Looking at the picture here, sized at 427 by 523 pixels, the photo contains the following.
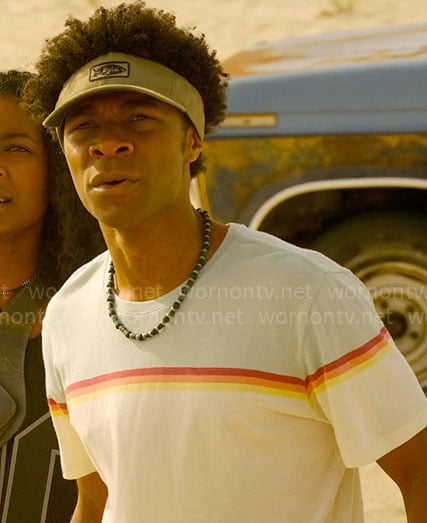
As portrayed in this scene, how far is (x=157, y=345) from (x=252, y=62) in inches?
135

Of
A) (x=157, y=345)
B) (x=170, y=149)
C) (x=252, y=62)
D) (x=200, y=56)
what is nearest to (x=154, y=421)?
(x=157, y=345)

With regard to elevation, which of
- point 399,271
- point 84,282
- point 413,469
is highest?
point 84,282

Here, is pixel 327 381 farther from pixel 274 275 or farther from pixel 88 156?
pixel 88 156

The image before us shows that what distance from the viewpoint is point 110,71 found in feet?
7.32

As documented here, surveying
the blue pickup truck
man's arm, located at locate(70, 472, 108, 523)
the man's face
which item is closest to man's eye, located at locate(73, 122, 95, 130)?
the man's face

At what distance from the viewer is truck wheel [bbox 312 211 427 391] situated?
5027 millimetres

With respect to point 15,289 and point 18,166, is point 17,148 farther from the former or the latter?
point 15,289

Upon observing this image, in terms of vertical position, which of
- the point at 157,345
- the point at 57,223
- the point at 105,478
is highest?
the point at 57,223

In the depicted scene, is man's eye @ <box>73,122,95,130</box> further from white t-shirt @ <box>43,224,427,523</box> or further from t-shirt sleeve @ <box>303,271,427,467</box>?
t-shirt sleeve @ <box>303,271,427,467</box>

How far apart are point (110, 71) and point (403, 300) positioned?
305cm

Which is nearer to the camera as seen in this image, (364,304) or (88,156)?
(364,304)

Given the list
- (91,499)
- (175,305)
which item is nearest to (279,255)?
(175,305)

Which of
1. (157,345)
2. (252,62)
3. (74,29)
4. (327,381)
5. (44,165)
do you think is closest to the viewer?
(327,381)

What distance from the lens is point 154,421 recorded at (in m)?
2.12
